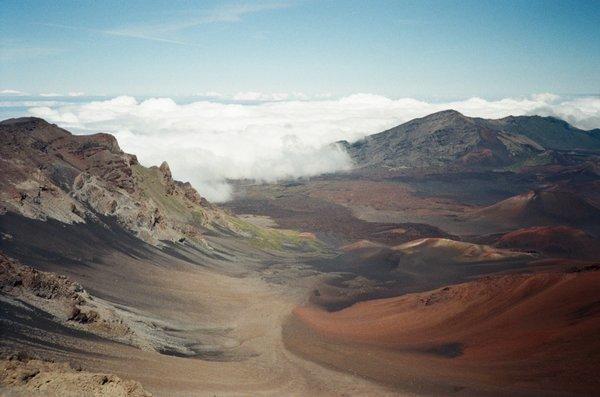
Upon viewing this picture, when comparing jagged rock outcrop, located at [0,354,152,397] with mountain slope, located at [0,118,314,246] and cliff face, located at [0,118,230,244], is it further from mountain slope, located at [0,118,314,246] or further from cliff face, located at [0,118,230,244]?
cliff face, located at [0,118,230,244]

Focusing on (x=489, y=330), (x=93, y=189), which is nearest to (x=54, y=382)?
(x=489, y=330)

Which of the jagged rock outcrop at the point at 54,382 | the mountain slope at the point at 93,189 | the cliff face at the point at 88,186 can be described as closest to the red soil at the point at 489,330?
the jagged rock outcrop at the point at 54,382

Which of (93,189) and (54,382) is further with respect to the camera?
(93,189)

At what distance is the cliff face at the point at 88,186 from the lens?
236ft

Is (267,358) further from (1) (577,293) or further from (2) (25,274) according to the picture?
(1) (577,293)

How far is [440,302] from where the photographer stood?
Result: 63656 mm

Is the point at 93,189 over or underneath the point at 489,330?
over

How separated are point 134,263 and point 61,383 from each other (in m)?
51.6

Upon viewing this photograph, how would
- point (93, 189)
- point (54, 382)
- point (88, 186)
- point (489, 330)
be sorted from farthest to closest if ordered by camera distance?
point (93, 189) → point (88, 186) → point (489, 330) → point (54, 382)

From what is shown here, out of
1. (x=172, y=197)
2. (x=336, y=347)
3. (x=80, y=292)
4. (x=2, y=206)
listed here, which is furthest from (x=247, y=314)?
(x=172, y=197)

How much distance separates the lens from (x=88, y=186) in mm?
87688

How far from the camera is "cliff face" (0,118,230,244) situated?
7206 centimetres

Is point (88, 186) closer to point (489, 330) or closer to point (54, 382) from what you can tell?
point (54, 382)

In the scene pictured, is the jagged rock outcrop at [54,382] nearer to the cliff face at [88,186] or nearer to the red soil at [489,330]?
the red soil at [489,330]
